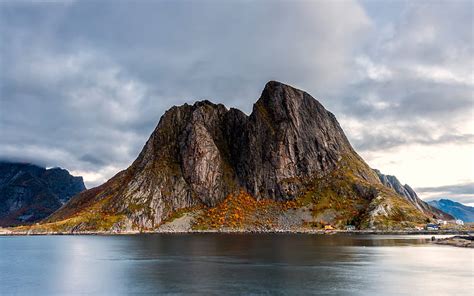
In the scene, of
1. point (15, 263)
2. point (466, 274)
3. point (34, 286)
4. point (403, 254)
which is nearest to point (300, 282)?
point (466, 274)

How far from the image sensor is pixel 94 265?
396 ft

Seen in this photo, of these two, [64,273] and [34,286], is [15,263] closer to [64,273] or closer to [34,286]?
[64,273]

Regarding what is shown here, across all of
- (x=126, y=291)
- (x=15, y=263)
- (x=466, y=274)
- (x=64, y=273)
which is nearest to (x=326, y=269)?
(x=466, y=274)

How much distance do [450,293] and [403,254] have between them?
236 feet

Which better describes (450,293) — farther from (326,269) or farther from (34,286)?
(34,286)

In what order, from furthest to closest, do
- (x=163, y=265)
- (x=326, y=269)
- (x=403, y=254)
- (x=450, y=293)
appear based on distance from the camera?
(x=403, y=254)
(x=163, y=265)
(x=326, y=269)
(x=450, y=293)

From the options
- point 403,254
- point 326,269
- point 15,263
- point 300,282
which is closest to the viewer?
point 300,282

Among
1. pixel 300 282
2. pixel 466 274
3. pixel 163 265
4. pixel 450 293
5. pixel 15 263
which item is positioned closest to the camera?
pixel 450 293

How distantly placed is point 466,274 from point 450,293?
26.0m

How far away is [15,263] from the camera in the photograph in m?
129

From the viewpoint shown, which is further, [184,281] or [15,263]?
[15,263]

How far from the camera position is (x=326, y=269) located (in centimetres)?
10275

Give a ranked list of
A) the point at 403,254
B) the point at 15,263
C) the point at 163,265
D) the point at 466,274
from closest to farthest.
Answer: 1. the point at 466,274
2. the point at 163,265
3. the point at 15,263
4. the point at 403,254

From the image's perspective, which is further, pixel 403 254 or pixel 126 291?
pixel 403 254
